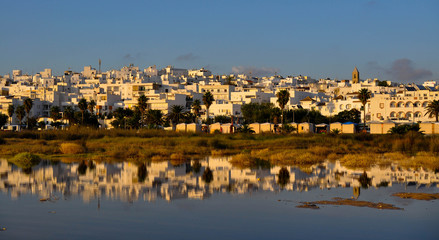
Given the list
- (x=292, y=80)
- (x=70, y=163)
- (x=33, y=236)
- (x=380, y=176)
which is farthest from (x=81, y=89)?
(x=33, y=236)

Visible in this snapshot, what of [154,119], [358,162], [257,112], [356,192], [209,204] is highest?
[257,112]

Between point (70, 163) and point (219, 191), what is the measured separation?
19.1 meters

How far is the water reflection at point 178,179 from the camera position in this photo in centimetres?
2855

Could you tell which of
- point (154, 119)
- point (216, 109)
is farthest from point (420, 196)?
point (216, 109)

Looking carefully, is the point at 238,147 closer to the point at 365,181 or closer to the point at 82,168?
the point at 82,168

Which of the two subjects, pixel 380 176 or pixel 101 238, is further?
pixel 380 176

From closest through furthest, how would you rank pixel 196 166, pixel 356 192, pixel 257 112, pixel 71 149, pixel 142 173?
pixel 356 192 → pixel 142 173 → pixel 196 166 → pixel 71 149 → pixel 257 112

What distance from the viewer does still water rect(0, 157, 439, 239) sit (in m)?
19.7

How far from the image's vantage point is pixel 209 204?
24.8 m

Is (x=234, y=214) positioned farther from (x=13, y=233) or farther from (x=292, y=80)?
(x=292, y=80)

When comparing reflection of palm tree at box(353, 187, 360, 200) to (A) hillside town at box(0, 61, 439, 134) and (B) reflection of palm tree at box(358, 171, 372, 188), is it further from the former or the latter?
(A) hillside town at box(0, 61, 439, 134)

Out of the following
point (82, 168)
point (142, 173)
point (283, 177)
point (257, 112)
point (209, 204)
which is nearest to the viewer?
point (209, 204)

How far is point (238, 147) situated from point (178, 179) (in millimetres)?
28106

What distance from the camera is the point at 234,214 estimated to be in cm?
2262
